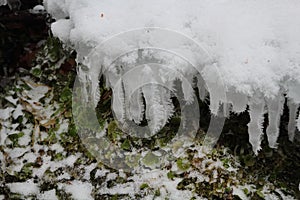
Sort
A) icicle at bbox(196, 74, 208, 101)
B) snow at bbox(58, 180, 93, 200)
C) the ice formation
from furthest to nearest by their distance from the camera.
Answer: snow at bbox(58, 180, 93, 200) → icicle at bbox(196, 74, 208, 101) → the ice formation

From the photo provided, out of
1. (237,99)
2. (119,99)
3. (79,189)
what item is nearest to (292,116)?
(237,99)

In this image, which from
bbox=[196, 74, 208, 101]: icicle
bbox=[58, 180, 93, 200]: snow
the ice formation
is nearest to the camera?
the ice formation

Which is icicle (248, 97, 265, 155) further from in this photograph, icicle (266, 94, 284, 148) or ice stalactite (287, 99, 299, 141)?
ice stalactite (287, 99, 299, 141)

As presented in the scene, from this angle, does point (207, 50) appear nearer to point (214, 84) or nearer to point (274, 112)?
Result: point (214, 84)

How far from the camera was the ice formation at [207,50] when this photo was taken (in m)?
2.18

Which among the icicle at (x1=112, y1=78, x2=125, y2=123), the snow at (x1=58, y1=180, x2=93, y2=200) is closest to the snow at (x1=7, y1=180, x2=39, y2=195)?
the snow at (x1=58, y1=180, x2=93, y2=200)

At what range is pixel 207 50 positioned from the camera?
2.29 metres

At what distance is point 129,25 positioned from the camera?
2.41 m

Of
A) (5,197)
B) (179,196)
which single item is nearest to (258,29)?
(179,196)

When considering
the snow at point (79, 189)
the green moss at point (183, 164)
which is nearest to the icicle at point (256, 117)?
the green moss at point (183, 164)

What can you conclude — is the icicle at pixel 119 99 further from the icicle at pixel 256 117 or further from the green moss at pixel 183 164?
the icicle at pixel 256 117

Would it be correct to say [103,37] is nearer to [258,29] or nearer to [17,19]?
[258,29]

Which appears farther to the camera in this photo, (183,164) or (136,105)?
(183,164)

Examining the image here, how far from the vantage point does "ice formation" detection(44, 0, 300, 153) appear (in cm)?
218
